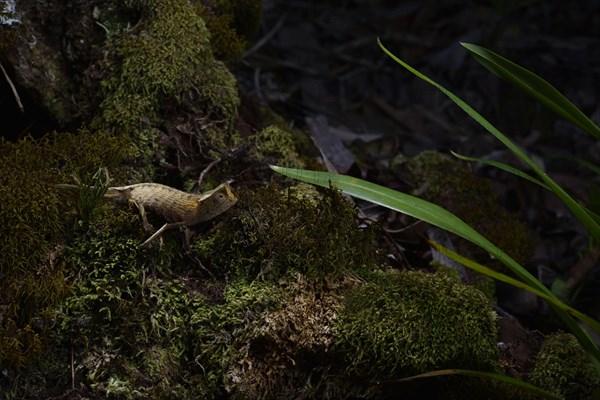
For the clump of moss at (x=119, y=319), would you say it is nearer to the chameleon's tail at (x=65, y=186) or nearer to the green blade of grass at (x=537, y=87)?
the chameleon's tail at (x=65, y=186)

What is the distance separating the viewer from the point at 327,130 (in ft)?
11.1

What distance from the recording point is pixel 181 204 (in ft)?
6.43

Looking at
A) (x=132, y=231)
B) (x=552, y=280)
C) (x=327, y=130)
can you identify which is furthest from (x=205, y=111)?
(x=552, y=280)

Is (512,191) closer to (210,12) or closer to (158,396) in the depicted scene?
(210,12)

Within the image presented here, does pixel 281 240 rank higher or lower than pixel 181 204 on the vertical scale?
lower

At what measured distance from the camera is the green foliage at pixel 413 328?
1889 millimetres

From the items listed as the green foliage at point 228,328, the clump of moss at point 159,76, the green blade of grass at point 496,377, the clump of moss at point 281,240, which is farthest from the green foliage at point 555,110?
the clump of moss at point 159,76

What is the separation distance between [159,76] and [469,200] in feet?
4.91

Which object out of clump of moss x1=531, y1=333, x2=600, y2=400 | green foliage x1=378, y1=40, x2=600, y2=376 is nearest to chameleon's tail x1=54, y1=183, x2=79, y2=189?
green foliage x1=378, y1=40, x2=600, y2=376

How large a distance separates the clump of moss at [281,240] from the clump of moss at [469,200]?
34.3 inches

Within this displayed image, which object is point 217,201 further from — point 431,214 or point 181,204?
point 431,214

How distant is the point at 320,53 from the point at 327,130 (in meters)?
1.88

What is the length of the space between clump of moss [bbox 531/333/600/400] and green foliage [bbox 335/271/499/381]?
0.63 ft

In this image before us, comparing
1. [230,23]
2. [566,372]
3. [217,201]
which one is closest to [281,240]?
[217,201]
